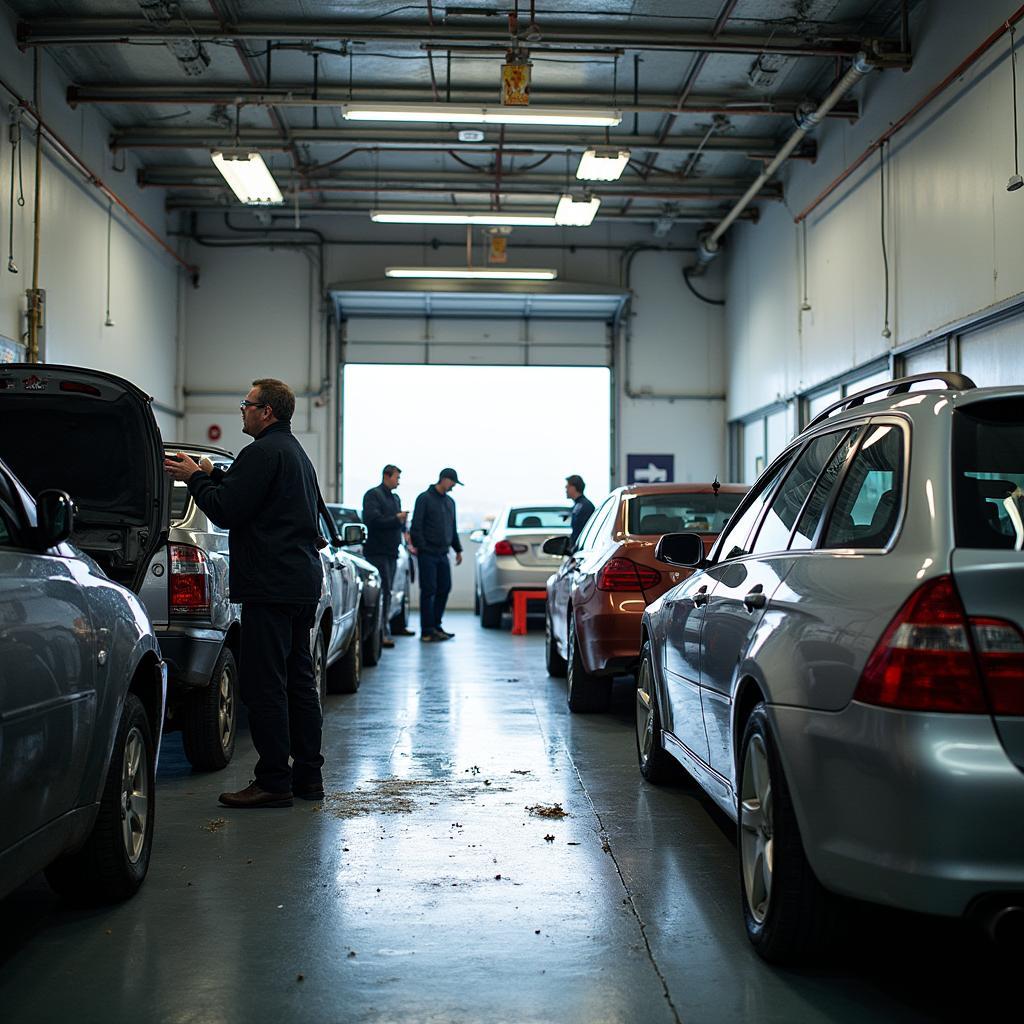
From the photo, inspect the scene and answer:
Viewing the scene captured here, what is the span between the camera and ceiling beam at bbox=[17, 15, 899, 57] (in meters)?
11.6

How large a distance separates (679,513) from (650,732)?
2.35 meters

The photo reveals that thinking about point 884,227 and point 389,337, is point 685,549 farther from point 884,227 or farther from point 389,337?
point 389,337

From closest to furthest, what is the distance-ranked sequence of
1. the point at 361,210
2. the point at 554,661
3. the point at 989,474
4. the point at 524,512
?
the point at 989,474 → the point at 554,661 → the point at 524,512 → the point at 361,210

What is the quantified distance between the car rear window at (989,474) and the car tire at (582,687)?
5216mm

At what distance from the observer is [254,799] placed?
5.40m

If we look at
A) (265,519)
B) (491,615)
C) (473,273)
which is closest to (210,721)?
(265,519)

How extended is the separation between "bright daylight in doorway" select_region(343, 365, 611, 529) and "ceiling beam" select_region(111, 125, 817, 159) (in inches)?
222

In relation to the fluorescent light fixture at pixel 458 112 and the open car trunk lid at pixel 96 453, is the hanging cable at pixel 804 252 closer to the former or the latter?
the fluorescent light fixture at pixel 458 112

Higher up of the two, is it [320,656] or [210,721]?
[320,656]

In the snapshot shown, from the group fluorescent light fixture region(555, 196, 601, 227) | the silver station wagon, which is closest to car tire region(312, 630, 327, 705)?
the silver station wagon

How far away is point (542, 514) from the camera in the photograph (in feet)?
54.8

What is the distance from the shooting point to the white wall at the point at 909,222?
975 cm

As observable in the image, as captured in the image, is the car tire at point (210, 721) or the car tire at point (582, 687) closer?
the car tire at point (210, 721)


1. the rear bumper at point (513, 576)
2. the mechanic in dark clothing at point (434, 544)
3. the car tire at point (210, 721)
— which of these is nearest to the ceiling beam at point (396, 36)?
the mechanic in dark clothing at point (434, 544)
